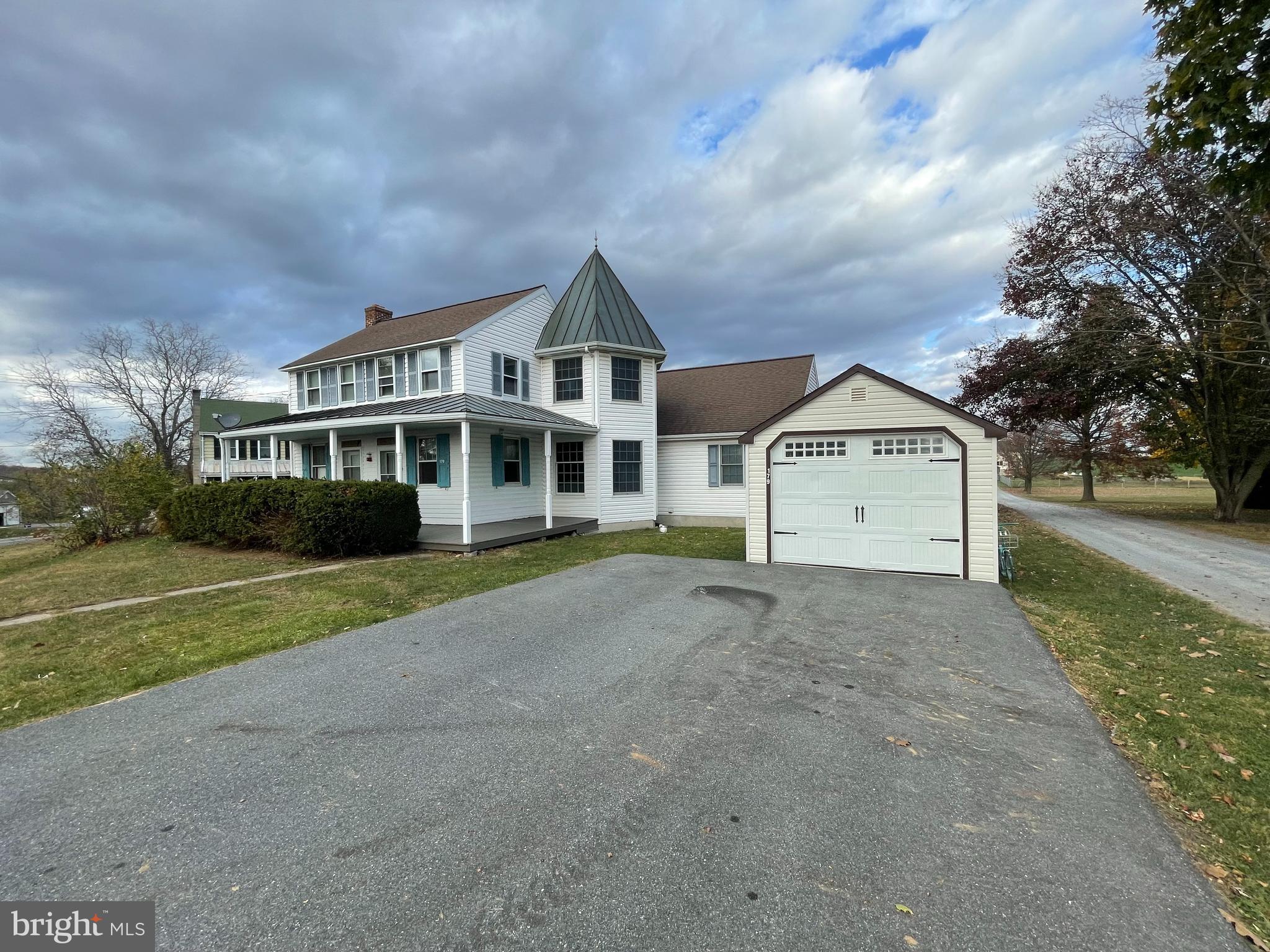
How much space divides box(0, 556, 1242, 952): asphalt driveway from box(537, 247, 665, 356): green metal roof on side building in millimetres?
12308

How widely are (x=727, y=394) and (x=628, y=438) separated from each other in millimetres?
4910

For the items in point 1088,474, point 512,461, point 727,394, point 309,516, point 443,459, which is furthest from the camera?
point 1088,474

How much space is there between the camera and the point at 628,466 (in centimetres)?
1638

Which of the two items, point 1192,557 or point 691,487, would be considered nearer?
point 1192,557

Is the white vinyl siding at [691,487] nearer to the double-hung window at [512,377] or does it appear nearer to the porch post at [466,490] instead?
the double-hung window at [512,377]

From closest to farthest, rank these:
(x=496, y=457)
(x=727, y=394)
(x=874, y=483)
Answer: (x=874, y=483), (x=496, y=457), (x=727, y=394)

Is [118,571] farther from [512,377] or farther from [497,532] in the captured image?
[512,377]

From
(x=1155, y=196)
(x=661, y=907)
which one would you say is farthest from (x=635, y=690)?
(x=1155, y=196)

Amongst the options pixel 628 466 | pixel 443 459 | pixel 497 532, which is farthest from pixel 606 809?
pixel 628 466

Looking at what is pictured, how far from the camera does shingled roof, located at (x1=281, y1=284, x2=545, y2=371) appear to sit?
616 inches

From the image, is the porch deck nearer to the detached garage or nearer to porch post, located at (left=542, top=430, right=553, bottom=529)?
porch post, located at (left=542, top=430, right=553, bottom=529)

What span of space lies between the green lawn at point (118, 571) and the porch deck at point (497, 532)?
2680mm

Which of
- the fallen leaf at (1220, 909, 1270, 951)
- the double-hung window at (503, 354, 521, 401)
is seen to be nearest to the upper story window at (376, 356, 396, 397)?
the double-hung window at (503, 354, 521, 401)

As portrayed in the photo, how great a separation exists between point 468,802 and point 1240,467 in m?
28.7
